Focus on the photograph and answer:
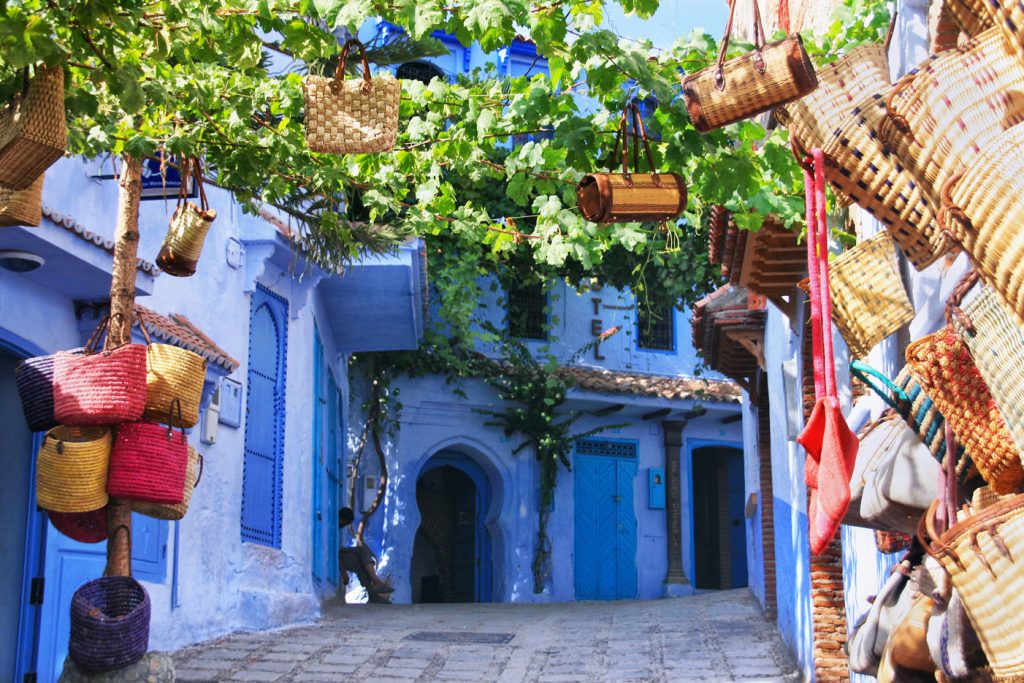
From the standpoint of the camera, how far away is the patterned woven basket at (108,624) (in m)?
5.23

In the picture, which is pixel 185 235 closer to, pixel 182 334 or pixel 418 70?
pixel 182 334

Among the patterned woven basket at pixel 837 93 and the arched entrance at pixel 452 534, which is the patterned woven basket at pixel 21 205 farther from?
the arched entrance at pixel 452 534

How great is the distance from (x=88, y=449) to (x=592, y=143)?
2.54 meters

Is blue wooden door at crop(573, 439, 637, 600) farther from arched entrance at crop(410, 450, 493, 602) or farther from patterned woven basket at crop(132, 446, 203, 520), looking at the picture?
patterned woven basket at crop(132, 446, 203, 520)

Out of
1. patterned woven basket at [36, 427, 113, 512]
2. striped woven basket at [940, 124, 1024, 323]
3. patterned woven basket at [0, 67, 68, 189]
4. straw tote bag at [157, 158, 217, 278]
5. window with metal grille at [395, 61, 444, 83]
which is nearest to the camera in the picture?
striped woven basket at [940, 124, 1024, 323]

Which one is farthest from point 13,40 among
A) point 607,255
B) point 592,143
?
point 607,255

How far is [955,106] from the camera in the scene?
270 centimetres

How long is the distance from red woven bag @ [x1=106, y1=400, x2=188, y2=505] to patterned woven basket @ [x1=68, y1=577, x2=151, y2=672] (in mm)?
391

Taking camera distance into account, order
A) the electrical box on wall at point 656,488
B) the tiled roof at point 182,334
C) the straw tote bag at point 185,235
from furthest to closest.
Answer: the electrical box on wall at point 656,488 < the tiled roof at point 182,334 < the straw tote bag at point 185,235

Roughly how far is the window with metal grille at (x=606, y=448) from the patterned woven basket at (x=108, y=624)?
13547mm

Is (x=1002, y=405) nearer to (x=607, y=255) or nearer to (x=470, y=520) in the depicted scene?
(x=607, y=255)

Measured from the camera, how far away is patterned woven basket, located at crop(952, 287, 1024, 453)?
2627mm

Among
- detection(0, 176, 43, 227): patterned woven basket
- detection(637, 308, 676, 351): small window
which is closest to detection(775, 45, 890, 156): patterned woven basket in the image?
detection(0, 176, 43, 227): patterned woven basket

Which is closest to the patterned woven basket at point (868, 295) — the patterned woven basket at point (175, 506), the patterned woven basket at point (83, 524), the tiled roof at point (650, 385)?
the patterned woven basket at point (175, 506)
